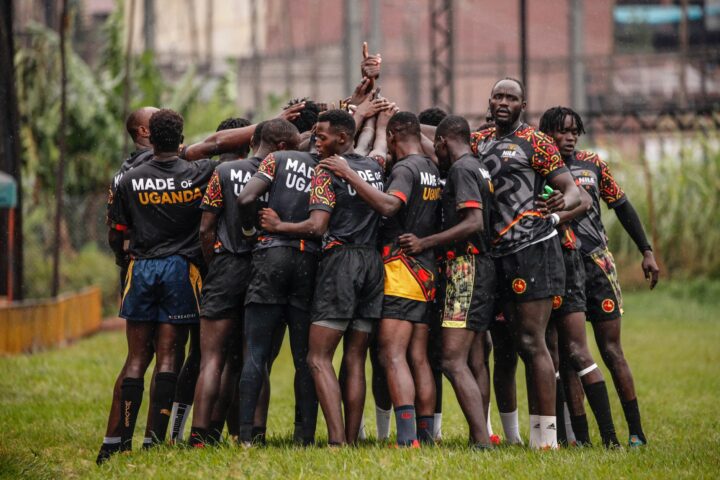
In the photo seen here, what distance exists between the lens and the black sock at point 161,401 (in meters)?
8.91

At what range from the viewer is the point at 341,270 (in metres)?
8.51

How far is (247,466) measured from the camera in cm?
759

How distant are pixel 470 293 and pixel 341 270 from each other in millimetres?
1006

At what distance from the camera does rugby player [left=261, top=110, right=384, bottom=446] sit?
8.45 metres

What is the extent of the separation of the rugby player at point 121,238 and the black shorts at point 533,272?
10.1 ft

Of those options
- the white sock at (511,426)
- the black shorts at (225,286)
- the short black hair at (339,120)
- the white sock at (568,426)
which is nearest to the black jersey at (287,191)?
the black shorts at (225,286)

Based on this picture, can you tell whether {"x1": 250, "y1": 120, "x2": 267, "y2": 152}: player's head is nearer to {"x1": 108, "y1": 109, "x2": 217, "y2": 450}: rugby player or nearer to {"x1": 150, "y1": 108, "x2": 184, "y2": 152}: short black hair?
{"x1": 108, "y1": 109, "x2": 217, "y2": 450}: rugby player

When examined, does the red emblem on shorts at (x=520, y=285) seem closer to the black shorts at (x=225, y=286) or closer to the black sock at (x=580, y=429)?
the black sock at (x=580, y=429)

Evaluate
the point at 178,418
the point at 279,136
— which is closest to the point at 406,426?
the point at 178,418

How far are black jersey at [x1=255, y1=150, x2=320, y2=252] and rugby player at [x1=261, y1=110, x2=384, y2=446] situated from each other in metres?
0.13

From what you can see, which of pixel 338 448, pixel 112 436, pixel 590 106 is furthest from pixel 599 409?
pixel 590 106

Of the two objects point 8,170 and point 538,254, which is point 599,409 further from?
point 8,170

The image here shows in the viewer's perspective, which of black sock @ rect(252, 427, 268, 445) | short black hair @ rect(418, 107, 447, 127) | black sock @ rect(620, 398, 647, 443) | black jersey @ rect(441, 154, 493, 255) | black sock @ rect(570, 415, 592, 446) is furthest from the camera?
short black hair @ rect(418, 107, 447, 127)

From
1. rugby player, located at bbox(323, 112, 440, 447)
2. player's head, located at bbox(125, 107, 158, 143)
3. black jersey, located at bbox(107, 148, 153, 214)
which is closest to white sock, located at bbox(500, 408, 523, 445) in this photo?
rugby player, located at bbox(323, 112, 440, 447)
